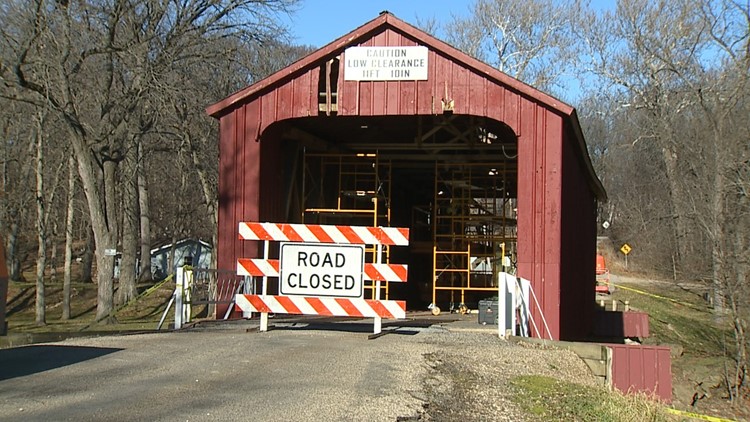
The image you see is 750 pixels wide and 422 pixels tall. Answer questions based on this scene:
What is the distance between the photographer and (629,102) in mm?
46406

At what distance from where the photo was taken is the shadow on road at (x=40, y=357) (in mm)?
8633

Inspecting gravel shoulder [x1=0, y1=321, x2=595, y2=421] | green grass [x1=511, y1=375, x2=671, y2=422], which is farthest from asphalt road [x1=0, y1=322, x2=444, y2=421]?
green grass [x1=511, y1=375, x2=671, y2=422]

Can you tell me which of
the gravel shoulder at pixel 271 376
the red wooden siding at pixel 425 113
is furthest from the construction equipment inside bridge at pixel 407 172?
the gravel shoulder at pixel 271 376

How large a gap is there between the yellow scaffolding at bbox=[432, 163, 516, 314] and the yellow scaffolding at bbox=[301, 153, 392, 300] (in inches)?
67.1

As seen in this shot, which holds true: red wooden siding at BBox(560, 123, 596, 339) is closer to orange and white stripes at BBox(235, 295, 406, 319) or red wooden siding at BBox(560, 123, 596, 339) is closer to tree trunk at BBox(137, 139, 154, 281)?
orange and white stripes at BBox(235, 295, 406, 319)

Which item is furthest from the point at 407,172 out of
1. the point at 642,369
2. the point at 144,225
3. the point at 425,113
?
the point at 144,225

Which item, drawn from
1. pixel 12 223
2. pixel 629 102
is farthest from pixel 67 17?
pixel 629 102

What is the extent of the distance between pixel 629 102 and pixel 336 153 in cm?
2969

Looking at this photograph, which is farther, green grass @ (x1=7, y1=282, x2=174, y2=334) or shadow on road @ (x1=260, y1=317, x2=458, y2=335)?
green grass @ (x1=7, y1=282, x2=174, y2=334)

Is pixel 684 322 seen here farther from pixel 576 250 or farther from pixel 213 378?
pixel 213 378

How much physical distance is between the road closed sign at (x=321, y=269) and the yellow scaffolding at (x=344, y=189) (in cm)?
765

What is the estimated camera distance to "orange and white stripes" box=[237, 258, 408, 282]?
1145cm

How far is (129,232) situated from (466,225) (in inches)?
700

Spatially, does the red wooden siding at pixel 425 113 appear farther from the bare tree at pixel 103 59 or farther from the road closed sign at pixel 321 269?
the bare tree at pixel 103 59
